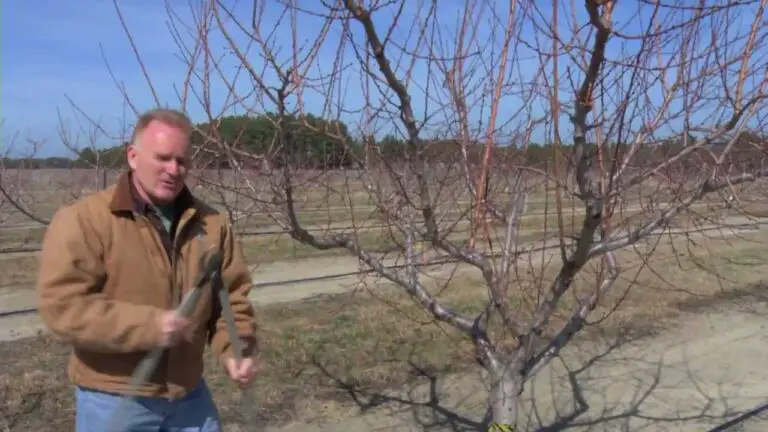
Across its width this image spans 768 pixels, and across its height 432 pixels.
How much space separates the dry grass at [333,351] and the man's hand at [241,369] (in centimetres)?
133

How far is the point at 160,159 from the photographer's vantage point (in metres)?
2.38

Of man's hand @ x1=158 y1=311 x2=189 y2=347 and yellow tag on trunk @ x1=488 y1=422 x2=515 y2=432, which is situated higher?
man's hand @ x1=158 y1=311 x2=189 y2=347

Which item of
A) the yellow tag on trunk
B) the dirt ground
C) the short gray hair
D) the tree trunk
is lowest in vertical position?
the dirt ground

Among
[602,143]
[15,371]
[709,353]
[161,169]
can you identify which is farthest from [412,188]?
[709,353]

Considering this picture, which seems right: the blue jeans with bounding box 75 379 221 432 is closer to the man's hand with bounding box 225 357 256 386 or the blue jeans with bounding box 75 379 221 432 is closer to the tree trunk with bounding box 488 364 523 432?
the man's hand with bounding box 225 357 256 386

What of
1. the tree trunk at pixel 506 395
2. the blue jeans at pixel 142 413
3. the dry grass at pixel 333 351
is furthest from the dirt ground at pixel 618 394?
the blue jeans at pixel 142 413

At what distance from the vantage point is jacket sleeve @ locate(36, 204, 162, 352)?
226 cm

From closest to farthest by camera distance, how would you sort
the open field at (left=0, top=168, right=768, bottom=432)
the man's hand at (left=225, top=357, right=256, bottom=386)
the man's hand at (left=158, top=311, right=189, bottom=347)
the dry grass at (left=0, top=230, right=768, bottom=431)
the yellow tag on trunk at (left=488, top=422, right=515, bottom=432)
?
the man's hand at (left=158, top=311, right=189, bottom=347)
the man's hand at (left=225, top=357, right=256, bottom=386)
the yellow tag on trunk at (left=488, top=422, right=515, bottom=432)
the open field at (left=0, top=168, right=768, bottom=432)
the dry grass at (left=0, top=230, right=768, bottom=431)

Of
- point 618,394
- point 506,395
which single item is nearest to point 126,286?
point 506,395

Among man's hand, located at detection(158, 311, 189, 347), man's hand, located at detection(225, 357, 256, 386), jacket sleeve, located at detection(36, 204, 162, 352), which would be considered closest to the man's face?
jacket sleeve, located at detection(36, 204, 162, 352)

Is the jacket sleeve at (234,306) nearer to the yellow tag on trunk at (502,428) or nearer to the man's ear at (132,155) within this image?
the man's ear at (132,155)

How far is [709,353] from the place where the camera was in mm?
7344

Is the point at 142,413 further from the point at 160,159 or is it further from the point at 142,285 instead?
the point at 160,159

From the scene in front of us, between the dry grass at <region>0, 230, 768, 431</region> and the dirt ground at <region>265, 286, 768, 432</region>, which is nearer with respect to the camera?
the dirt ground at <region>265, 286, 768, 432</region>
